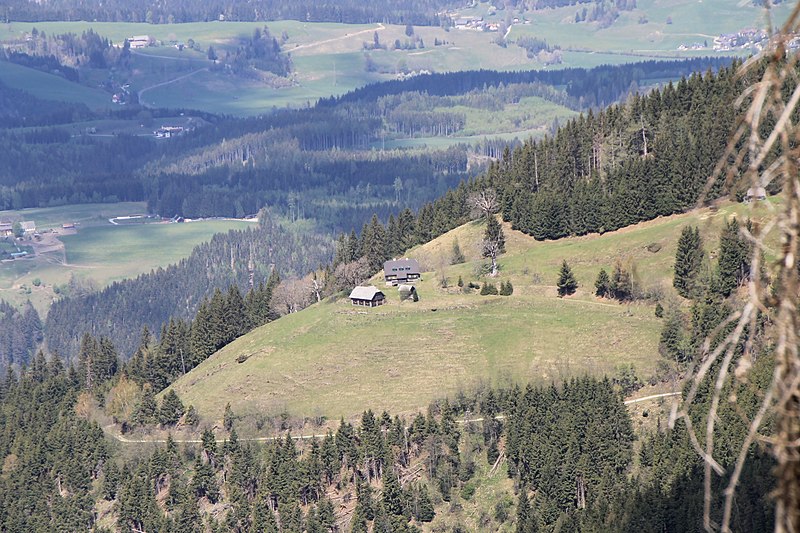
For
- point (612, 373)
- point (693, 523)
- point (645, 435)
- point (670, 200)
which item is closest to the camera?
point (693, 523)

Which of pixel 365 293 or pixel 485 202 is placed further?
pixel 485 202

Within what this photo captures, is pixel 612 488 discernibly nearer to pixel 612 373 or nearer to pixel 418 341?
pixel 612 373

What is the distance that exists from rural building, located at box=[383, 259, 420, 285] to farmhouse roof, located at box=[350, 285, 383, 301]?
5785 mm

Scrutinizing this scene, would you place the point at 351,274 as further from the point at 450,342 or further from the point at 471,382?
the point at 471,382

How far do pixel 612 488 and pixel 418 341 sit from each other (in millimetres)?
45139

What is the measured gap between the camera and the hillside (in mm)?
134125

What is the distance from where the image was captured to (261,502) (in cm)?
11938

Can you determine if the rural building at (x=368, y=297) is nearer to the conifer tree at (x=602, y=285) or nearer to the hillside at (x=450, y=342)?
the hillside at (x=450, y=342)

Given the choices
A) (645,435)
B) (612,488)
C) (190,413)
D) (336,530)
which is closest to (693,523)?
(612,488)

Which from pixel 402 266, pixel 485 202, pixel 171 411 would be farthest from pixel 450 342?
pixel 485 202

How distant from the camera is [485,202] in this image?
181m

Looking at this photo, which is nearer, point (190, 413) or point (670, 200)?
point (190, 413)

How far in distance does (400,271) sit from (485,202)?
23.3m

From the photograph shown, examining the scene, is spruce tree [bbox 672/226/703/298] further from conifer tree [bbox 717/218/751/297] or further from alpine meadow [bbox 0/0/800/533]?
conifer tree [bbox 717/218/751/297]
